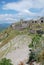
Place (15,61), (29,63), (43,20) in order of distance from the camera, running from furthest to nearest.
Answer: (43,20) < (15,61) < (29,63)

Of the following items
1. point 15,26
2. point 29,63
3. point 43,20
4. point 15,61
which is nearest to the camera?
point 29,63

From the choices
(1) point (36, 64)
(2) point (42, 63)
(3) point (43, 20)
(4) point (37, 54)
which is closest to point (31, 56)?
(4) point (37, 54)

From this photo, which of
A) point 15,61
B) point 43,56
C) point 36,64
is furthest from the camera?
point 15,61

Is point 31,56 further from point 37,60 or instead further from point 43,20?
point 43,20

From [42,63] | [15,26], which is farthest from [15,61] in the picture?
[15,26]

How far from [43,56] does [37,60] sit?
8.51 feet

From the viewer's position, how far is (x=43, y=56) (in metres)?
19.6

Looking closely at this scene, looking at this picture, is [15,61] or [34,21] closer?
[15,61]

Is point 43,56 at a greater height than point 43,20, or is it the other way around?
point 43,56

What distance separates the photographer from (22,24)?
7262cm

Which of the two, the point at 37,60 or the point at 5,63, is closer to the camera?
the point at 5,63

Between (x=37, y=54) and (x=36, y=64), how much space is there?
1751 millimetres

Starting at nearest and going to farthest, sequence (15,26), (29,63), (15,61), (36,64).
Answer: (36,64), (29,63), (15,61), (15,26)

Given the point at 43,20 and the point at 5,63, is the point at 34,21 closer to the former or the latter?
the point at 43,20
